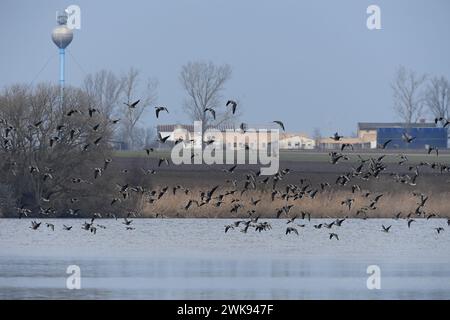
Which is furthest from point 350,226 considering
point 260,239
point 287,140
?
point 287,140

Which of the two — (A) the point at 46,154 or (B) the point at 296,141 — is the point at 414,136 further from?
(A) the point at 46,154

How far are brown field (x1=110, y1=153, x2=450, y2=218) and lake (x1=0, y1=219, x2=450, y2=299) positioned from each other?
0.86m

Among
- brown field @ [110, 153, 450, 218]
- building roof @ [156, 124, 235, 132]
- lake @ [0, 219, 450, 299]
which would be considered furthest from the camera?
building roof @ [156, 124, 235, 132]

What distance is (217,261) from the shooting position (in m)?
46.2

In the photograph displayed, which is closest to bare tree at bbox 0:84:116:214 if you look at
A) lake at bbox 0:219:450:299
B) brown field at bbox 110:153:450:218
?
lake at bbox 0:219:450:299

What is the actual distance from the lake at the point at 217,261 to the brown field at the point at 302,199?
856 millimetres

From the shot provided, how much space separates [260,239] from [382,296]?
67.6 ft

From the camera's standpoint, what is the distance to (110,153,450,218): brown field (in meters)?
66.3

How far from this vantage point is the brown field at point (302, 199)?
66.3m

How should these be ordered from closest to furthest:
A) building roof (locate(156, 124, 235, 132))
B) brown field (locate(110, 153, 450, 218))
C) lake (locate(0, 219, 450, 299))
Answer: lake (locate(0, 219, 450, 299)) < brown field (locate(110, 153, 450, 218)) < building roof (locate(156, 124, 235, 132))

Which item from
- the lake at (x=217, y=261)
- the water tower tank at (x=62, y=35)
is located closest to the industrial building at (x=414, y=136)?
the water tower tank at (x=62, y=35)

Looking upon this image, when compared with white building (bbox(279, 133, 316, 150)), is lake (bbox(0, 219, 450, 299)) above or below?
below

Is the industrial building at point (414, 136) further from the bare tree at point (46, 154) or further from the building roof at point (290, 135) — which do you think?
the bare tree at point (46, 154)

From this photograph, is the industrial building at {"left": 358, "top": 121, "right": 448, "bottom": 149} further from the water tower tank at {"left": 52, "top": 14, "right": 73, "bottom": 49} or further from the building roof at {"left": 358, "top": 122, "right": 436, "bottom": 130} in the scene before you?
the water tower tank at {"left": 52, "top": 14, "right": 73, "bottom": 49}
